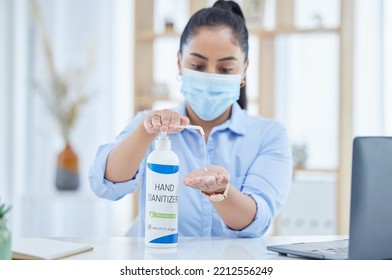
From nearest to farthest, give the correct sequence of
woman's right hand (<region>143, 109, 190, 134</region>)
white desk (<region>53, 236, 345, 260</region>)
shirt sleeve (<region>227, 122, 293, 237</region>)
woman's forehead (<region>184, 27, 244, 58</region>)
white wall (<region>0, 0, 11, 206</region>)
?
white desk (<region>53, 236, 345, 260</region>) < woman's right hand (<region>143, 109, 190, 134</region>) < shirt sleeve (<region>227, 122, 293, 237</region>) < woman's forehead (<region>184, 27, 244, 58</region>) < white wall (<region>0, 0, 11, 206</region>)

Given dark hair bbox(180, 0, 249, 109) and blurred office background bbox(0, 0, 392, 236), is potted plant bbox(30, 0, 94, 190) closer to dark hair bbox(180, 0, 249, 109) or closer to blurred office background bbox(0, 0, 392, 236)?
blurred office background bbox(0, 0, 392, 236)

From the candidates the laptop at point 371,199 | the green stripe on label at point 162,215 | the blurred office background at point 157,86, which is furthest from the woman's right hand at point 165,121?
the blurred office background at point 157,86

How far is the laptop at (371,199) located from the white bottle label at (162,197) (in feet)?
1.11

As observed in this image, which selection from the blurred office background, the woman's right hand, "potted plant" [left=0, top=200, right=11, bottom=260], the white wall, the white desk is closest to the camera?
"potted plant" [left=0, top=200, right=11, bottom=260]

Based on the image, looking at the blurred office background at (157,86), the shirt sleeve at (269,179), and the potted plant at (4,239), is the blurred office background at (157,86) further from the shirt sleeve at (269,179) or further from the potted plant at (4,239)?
the potted plant at (4,239)

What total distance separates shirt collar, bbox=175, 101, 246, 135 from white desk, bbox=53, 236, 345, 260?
366mm

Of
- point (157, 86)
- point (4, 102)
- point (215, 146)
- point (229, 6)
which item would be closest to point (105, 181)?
point (215, 146)

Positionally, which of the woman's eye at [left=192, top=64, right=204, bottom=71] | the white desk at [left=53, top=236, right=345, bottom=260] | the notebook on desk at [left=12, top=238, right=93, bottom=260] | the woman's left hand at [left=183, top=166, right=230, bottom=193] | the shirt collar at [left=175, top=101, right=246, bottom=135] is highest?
the woman's eye at [left=192, top=64, right=204, bottom=71]

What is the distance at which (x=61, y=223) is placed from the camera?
385cm

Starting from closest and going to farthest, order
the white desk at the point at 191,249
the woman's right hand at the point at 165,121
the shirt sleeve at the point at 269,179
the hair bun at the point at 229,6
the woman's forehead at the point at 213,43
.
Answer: the white desk at the point at 191,249 < the woman's right hand at the point at 165,121 < the shirt sleeve at the point at 269,179 < the woman's forehead at the point at 213,43 < the hair bun at the point at 229,6

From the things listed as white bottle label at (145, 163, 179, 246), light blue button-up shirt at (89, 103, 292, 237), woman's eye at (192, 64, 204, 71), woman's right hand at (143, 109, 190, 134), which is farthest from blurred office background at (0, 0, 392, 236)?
white bottle label at (145, 163, 179, 246)

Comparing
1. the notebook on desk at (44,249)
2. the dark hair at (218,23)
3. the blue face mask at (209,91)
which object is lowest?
the notebook on desk at (44,249)

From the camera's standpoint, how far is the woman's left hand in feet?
3.88

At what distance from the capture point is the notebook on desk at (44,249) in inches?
43.1
